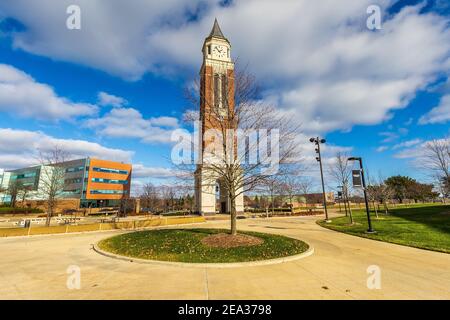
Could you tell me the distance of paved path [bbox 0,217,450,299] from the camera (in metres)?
5.26

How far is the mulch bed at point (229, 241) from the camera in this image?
404 inches

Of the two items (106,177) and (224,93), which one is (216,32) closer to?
→ (224,93)

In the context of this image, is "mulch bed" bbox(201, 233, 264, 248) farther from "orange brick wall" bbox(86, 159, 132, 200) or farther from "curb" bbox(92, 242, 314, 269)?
"orange brick wall" bbox(86, 159, 132, 200)

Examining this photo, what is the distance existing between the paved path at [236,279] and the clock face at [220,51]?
41.3 m

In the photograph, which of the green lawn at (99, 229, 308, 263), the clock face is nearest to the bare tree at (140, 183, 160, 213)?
the clock face

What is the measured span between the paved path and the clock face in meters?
41.3

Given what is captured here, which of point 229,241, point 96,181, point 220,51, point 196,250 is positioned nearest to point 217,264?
point 196,250

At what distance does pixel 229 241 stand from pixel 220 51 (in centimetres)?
4040

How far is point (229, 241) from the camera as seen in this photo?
1070 cm

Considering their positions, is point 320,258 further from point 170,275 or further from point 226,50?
point 226,50

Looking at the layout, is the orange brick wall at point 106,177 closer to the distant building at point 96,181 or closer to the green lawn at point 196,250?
the distant building at point 96,181

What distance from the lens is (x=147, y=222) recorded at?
21.9 m
